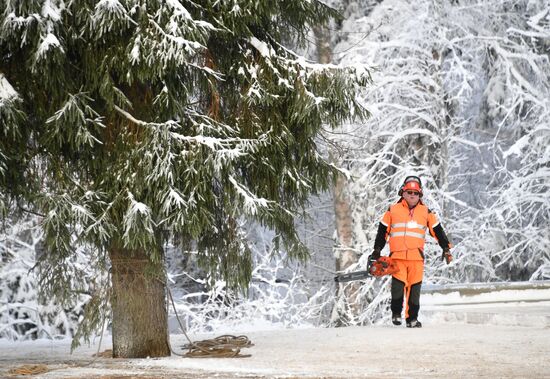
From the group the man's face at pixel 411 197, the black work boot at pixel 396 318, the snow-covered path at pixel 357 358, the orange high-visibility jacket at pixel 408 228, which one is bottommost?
the snow-covered path at pixel 357 358

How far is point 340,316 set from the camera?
68.7 ft

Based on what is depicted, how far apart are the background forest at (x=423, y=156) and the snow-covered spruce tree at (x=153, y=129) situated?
9648 mm

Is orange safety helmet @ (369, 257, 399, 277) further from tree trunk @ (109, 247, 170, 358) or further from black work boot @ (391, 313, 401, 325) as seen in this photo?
tree trunk @ (109, 247, 170, 358)

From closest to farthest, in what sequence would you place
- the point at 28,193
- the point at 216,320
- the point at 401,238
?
1. the point at 28,193
2. the point at 401,238
3. the point at 216,320

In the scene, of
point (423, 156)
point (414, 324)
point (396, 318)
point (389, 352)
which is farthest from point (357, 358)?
point (423, 156)

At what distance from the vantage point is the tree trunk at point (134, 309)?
9.62m

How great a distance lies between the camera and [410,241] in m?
12.0

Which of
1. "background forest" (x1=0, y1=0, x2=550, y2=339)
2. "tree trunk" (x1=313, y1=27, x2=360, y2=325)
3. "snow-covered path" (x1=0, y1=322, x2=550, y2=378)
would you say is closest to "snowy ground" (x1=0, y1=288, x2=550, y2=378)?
"snow-covered path" (x1=0, y1=322, x2=550, y2=378)

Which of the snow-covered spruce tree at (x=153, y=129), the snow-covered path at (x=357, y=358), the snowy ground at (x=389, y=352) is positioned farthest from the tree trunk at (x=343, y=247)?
the snow-covered spruce tree at (x=153, y=129)

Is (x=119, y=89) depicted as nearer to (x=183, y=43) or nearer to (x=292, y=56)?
(x=183, y=43)

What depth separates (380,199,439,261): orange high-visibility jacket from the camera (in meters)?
12.1

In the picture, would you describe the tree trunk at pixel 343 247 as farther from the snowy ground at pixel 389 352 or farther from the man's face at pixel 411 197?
the man's face at pixel 411 197

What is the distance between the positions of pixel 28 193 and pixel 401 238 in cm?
469

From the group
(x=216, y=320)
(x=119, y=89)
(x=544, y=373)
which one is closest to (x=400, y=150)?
(x=216, y=320)
